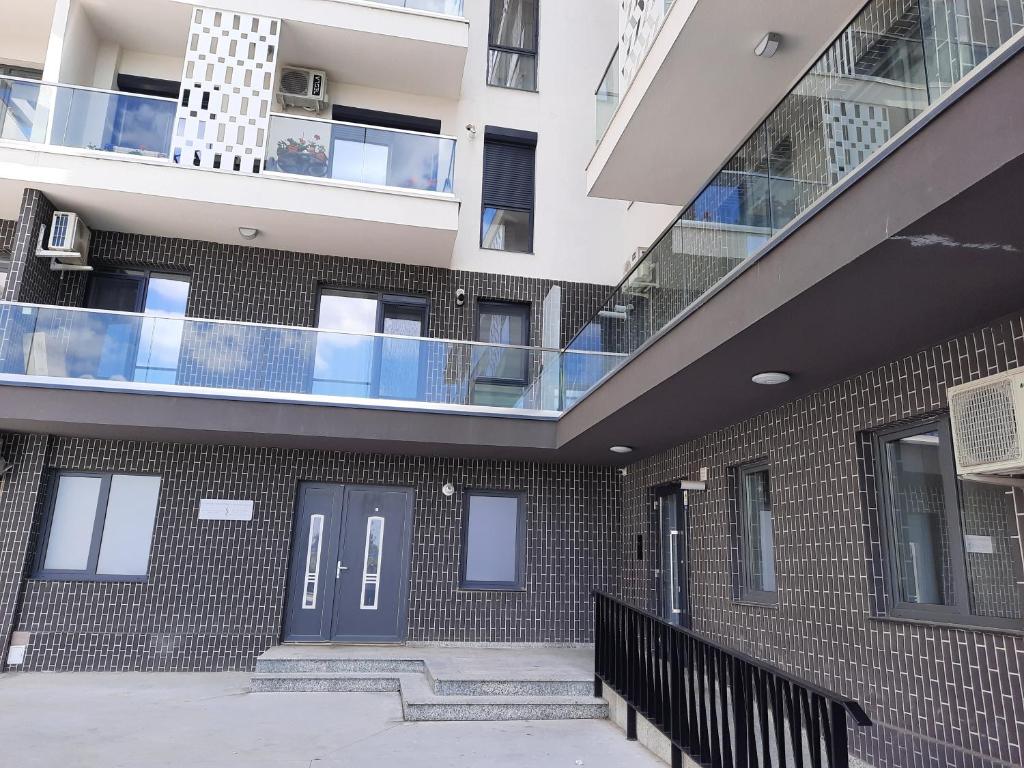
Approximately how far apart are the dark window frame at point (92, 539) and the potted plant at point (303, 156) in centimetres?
470

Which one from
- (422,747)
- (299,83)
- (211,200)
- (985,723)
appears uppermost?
(299,83)

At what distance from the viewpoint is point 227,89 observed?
10719 mm

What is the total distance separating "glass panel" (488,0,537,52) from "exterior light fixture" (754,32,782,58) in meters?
7.27

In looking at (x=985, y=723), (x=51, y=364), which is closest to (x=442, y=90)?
(x=51, y=364)

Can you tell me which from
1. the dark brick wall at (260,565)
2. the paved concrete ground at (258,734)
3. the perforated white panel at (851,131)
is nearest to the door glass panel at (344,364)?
the dark brick wall at (260,565)

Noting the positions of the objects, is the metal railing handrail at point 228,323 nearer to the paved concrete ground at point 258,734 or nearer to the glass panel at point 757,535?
the glass panel at point 757,535

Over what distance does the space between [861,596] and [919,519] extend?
763 mm

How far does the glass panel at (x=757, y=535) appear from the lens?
297 inches

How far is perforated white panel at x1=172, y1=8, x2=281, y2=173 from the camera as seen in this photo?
34.0ft

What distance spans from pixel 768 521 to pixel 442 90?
334 inches

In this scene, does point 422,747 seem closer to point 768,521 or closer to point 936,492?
point 768,521

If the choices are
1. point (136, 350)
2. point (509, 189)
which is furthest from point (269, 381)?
point (509, 189)

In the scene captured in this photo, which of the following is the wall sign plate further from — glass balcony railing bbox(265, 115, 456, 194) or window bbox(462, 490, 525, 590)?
glass balcony railing bbox(265, 115, 456, 194)

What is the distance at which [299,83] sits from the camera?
37.8 ft
